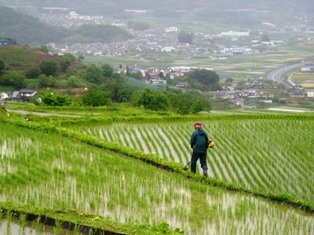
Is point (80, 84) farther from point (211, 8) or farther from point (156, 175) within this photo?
point (211, 8)

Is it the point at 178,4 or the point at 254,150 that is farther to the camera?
the point at 178,4

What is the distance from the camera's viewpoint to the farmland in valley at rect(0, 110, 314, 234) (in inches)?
241

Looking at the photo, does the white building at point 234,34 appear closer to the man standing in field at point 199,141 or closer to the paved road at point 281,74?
the paved road at point 281,74

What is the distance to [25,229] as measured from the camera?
5215 mm

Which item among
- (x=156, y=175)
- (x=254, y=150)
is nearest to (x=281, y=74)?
(x=254, y=150)

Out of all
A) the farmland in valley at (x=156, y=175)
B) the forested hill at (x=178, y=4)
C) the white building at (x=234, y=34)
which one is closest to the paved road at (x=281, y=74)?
the farmland in valley at (x=156, y=175)

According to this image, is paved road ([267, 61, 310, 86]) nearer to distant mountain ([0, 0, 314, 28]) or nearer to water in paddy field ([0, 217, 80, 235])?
water in paddy field ([0, 217, 80, 235])

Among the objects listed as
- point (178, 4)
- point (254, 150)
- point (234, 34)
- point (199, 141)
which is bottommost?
point (254, 150)

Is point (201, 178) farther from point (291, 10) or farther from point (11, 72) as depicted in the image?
point (291, 10)

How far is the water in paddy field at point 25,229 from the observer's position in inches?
202

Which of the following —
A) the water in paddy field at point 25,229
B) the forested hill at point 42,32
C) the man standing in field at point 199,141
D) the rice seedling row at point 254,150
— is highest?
the forested hill at point 42,32

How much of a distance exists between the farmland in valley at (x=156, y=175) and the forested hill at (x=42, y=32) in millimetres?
58247

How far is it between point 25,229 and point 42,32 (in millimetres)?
73329

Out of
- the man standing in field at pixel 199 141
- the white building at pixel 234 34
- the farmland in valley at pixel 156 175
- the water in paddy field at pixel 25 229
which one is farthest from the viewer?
the white building at pixel 234 34
